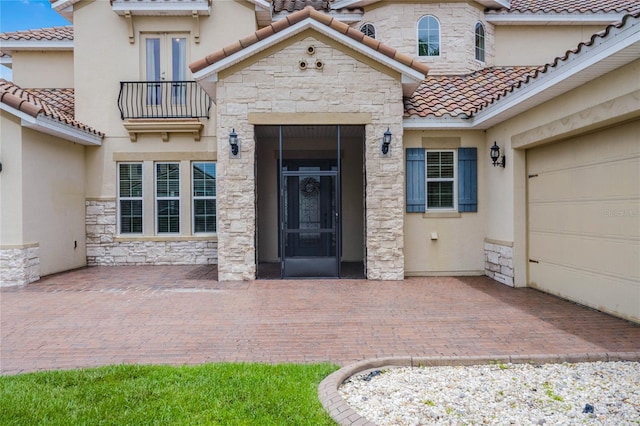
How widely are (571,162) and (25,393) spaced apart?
8.47 meters

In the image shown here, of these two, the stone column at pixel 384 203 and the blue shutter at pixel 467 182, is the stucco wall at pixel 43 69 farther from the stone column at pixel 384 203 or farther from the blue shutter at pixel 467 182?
the blue shutter at pixel 467 182

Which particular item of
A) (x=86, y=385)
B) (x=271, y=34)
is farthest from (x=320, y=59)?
(x=86, y=385)

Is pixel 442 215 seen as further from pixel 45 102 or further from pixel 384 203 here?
pixel 45 102

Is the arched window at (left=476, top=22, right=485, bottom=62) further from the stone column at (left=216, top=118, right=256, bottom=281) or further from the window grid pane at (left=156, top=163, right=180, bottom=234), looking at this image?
the window grid pane at (left=156, top=163, right=180, bottom=234)

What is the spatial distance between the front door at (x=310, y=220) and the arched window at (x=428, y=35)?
4.56 m

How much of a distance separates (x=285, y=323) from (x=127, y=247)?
26.7 feet

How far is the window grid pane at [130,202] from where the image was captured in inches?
494

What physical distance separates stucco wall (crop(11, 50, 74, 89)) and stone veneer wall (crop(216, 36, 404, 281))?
7836 mm

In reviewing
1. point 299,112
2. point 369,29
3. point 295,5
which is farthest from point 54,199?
point 369,29

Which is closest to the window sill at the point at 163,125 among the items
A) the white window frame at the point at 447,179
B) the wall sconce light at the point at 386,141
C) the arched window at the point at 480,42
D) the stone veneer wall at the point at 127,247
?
the stone veneer wall at the point at 127,247

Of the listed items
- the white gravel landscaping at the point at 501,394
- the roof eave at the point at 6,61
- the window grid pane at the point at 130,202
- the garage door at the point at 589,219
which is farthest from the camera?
the roof eave at the point at 6,61

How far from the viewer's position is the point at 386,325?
6109 millimetres

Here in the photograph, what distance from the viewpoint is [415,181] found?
33.2 feet

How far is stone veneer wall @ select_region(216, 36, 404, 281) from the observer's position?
950 cm
